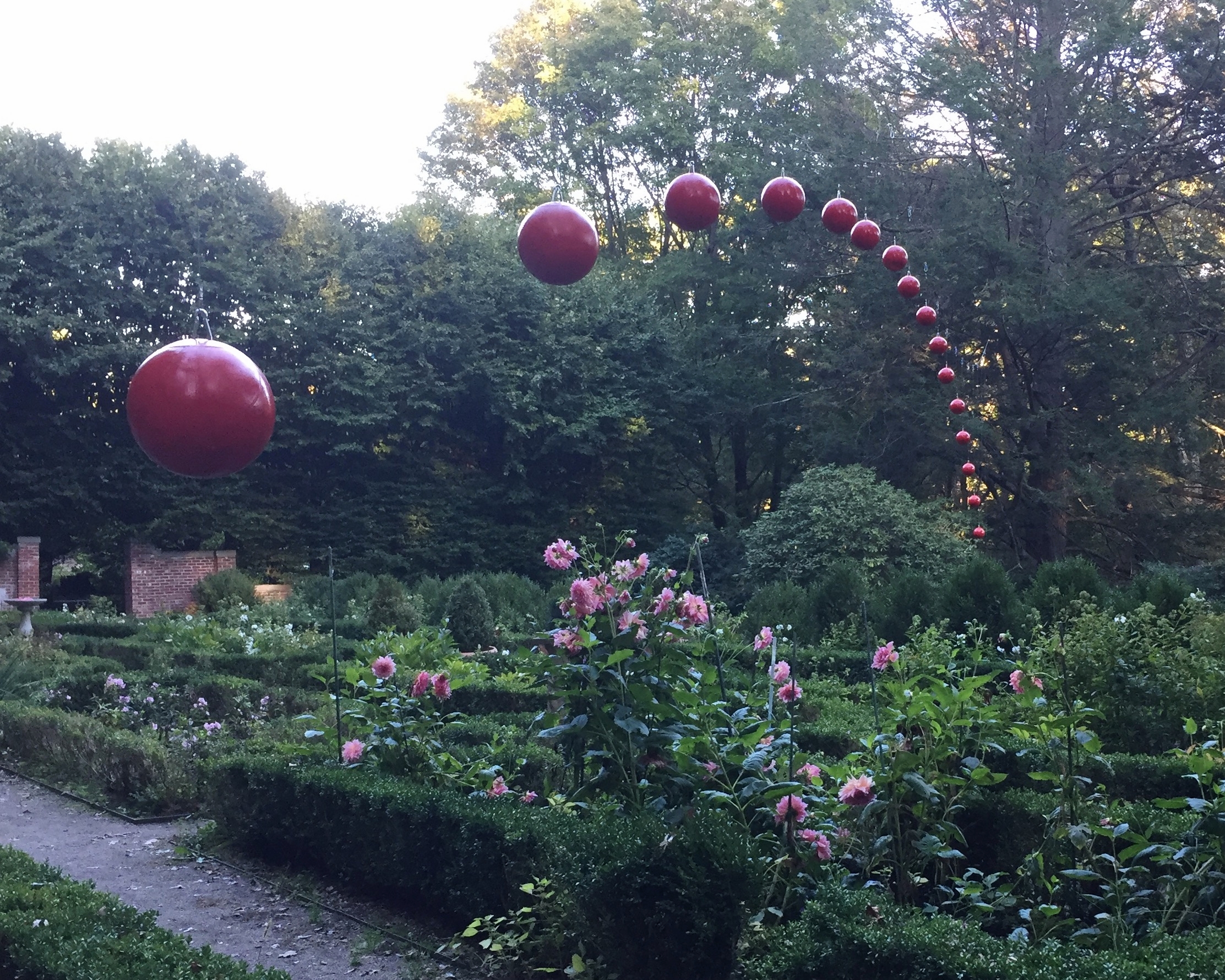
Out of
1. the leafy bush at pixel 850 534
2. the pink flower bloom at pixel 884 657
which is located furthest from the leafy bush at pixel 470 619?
the pink flower bloom at pixel 884 657

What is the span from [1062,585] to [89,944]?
851 cm

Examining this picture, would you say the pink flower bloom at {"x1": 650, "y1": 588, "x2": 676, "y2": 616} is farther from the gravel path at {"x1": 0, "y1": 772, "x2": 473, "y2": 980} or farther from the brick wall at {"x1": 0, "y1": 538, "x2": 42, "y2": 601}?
the brick wall at {"x1": 0, "y1": 538, "x2": 42, "y2": 601}

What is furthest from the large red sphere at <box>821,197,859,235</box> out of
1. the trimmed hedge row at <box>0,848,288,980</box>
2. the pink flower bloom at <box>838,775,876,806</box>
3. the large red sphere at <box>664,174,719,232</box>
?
the trimmed hedge row at <box>0,848,288,980</box>

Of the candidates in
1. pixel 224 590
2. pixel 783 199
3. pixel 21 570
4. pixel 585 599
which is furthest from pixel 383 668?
pixel 21 570

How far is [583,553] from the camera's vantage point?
13.0 ft

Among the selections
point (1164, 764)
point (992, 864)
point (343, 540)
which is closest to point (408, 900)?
point (992, 864)

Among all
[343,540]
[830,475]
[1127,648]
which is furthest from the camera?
[343,540]

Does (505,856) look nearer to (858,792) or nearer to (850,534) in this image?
(858,792)

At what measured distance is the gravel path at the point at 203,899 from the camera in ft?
12.4

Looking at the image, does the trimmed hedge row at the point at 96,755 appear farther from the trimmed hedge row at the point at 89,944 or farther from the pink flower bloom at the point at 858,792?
the pink flower bloom at the point at 858,792

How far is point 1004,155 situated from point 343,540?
1348 cm

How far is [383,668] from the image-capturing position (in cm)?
470

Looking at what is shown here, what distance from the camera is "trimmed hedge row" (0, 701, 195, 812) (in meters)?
6.17

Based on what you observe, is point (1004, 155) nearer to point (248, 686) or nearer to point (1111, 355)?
point (1111, 355)
